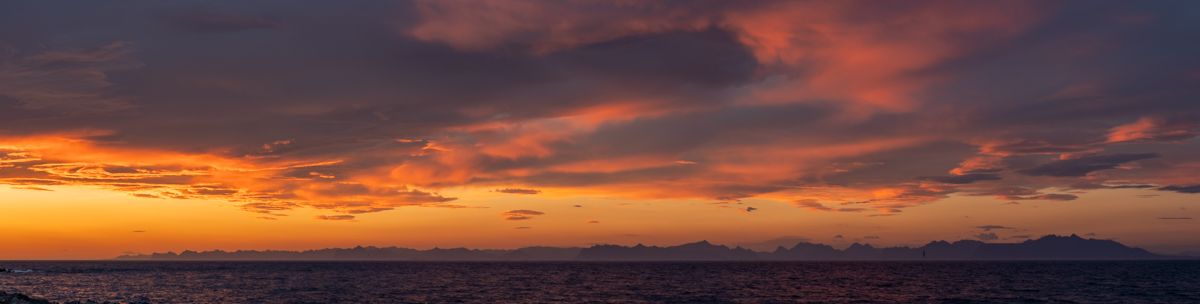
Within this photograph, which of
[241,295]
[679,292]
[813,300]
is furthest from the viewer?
[679,292]


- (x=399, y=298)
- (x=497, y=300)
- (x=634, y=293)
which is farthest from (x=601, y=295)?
(x=399, y=298)

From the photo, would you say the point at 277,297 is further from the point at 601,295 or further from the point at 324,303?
the point at 601,295

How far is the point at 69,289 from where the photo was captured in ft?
396

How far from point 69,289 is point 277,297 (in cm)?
4546

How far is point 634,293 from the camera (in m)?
107

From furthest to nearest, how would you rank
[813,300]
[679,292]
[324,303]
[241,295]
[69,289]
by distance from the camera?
1. [69,289]
2. [679,292]
3. [241,295]
4. [813,300]
5. [324,303]

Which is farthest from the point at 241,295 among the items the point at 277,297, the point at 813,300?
the point at 813,300

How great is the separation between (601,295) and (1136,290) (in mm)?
74268

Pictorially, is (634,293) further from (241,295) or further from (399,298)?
(241,295)

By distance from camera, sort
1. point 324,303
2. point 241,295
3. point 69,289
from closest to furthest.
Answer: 1. point 324,303
2. point 241,295
3. point 69,289

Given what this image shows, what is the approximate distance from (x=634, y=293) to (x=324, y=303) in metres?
38.0

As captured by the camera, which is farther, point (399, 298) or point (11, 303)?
point (399, 298)

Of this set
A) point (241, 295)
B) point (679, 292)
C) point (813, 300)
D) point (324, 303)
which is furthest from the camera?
point (679, 292)

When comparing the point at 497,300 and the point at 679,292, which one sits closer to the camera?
the point at 497,300
